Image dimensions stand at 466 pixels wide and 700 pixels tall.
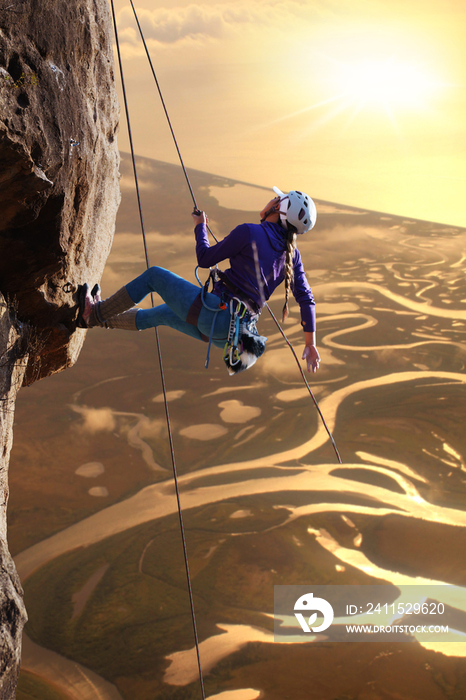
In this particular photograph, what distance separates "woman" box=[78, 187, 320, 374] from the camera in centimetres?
288

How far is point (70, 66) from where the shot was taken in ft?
9.19

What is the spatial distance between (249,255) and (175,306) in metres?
0.56

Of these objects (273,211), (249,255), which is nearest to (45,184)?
(249,255)

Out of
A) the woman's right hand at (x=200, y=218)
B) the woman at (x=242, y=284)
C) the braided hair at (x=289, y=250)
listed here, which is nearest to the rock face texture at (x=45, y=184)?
the woman at (x=242, y=284)

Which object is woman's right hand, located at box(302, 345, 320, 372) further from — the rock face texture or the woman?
the rock face texture

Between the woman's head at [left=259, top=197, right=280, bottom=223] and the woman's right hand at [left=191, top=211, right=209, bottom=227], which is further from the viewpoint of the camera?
the woman's right hand at [left=191, top=211, right=209, bottom=227]

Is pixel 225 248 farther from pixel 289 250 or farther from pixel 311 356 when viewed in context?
pixel 311 356

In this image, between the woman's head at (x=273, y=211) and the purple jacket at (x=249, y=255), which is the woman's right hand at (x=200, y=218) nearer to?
the purple jacket at (x=249, y=255)

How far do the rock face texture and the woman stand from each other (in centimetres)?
47

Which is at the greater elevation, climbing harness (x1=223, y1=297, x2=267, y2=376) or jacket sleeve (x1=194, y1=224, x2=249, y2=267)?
jacket sleeve (x1=194, y1=224, x2=249, y2=267)

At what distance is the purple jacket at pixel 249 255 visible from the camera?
2852mm

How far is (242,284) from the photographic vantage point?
2.96m

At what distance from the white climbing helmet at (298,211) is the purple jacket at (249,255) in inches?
3.4

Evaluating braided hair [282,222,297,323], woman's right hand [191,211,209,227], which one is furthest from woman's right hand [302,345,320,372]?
woman's right hand [191,211,209,227]
